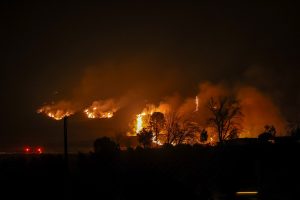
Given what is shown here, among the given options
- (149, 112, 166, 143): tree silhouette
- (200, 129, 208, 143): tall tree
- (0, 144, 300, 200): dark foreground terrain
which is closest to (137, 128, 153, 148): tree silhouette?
(149, 112, 166, 143): tree silhouette

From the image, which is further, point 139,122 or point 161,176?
point 139,122

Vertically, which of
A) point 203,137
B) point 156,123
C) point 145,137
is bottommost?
point 203,137

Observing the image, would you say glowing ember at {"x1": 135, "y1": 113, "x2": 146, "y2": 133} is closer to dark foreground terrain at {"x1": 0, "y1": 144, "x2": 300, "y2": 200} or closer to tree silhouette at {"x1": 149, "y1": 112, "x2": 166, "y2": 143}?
tree silhouette at {"x1": 149, "y1": 112, "x2": 166, "y2": 143}

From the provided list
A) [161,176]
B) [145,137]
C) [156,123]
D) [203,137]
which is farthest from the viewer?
[156,123]

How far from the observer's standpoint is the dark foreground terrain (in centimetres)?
4953

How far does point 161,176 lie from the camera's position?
53.0m

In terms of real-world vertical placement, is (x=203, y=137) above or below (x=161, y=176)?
above

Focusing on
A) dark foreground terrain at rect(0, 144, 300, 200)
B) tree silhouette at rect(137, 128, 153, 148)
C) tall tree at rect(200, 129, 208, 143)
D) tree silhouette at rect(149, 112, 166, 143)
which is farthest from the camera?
tree silhouette at rect(149, 112, 166, 143)

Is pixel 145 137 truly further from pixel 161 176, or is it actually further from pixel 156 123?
pixel 161 176

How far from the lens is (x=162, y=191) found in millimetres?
48375

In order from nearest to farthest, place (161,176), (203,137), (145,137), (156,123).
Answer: (161,176), (145,137), (203,137), (156,123)

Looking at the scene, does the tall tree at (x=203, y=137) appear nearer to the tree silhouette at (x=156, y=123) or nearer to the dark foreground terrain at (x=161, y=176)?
the tree silhouette at (x=156, y=123)

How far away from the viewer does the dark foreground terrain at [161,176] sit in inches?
1950

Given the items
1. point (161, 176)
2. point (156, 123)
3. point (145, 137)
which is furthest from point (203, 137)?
point (161, 176)
